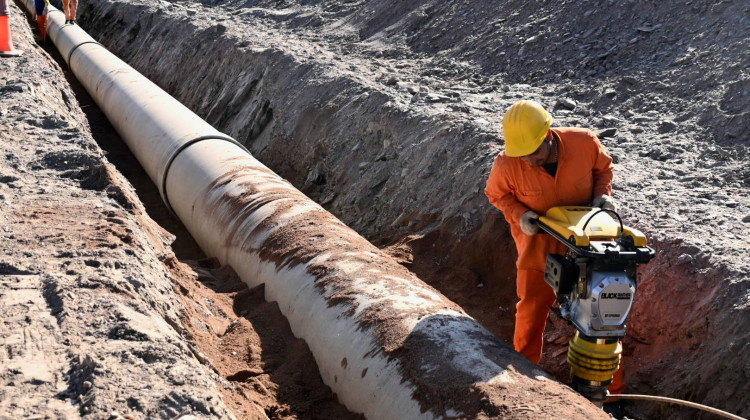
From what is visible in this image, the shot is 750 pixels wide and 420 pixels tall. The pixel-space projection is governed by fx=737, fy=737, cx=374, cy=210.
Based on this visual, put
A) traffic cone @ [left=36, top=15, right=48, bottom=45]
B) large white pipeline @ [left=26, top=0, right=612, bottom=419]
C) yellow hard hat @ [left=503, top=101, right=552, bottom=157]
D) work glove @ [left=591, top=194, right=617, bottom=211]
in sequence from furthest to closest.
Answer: traffic cone @ [left=36, top=15, right=48, bottom=45]
work glove @ [left=591, top=194, right=617, bottom=211]
yellow hard hat @ [left=503, top=101, right=552, bottom=157]
large white pipeline @ [left=26, top=0, right=612, bottom=419]

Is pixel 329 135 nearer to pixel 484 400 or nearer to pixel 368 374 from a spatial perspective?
pixel 368 374

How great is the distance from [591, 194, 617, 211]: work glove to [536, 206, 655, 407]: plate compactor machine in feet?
0.56

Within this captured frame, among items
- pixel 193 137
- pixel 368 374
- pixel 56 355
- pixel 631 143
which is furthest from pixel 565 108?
pixel 56 355

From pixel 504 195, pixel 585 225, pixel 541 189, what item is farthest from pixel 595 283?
pixel 504 195

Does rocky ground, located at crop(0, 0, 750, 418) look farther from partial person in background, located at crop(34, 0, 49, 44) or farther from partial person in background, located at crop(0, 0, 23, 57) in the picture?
partial person in background, located at crop(34, 0, 49, 44)

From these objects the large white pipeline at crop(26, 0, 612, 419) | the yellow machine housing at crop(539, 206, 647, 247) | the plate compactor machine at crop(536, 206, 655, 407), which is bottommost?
the large white pipeline at crop(26, 0, 612, 419)

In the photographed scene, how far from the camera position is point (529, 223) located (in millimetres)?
4211

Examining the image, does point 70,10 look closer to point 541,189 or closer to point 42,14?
point 42,14

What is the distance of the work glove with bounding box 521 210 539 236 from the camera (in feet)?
13.8

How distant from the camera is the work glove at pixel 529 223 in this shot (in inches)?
166

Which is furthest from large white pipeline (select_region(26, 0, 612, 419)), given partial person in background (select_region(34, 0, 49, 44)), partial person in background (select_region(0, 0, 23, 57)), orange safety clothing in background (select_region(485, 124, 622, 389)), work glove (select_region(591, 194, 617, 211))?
partial person in background (select_region(34, 0, 49, 44))

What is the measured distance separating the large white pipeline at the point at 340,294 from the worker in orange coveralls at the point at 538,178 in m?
0.57

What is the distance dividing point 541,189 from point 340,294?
137 centimetres

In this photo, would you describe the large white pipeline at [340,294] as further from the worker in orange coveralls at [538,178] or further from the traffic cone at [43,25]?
the traffic cone at [43,25]
